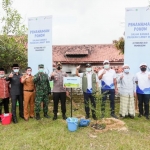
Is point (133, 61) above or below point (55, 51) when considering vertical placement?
below

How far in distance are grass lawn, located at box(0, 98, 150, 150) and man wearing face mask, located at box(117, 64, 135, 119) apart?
0.58 metres

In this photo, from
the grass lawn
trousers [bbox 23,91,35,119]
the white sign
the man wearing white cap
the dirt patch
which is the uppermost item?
the white sign

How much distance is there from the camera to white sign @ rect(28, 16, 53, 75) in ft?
22.1

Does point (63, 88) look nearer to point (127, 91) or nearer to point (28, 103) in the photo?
point (28, 103)

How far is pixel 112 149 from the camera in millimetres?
3797

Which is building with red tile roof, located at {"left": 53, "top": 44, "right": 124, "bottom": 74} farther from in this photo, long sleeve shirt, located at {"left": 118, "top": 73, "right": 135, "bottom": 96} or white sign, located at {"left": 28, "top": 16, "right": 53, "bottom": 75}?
long sleeve shirt, located at {"left": 118, "top": 73, "right": 135, "bottom": 96}

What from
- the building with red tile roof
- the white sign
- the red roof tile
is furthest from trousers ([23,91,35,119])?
the red roof tile

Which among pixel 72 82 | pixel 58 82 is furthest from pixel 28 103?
pixel 72 82

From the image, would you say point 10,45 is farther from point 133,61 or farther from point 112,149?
point 112,149

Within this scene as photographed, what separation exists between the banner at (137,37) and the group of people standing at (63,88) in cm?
46

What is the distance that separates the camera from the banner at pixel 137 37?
20.2ft

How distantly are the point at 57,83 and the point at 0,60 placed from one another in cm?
444

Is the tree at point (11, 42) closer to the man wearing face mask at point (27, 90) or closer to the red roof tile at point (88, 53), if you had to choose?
the man wearing face mask at point (27, 90)

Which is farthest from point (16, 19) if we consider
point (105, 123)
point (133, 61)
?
point (105, 123)
